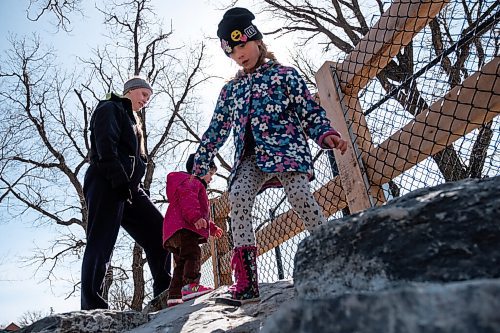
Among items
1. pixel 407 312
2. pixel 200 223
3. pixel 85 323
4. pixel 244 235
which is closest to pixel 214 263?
pixel 200 223

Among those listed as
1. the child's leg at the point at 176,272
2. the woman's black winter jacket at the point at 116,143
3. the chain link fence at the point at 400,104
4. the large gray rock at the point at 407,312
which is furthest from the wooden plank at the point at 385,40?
the large gray rock at the point at 407,312

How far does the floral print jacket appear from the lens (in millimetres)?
2191

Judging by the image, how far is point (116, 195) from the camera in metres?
2.70

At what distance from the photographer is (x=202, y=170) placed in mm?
2484

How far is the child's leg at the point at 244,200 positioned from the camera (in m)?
2.18

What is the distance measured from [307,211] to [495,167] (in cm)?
148

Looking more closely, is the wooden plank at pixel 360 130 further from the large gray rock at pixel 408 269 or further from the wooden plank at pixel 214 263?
the wooden plank at pixel 214 263

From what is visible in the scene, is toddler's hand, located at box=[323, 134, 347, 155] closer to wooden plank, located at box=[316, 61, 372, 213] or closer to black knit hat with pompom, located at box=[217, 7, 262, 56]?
wooden plank, located at box=[316, 61, 372, 213]

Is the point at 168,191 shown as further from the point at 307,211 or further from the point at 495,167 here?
the point at 495,167

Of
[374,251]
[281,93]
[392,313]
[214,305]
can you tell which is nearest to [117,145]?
[281,93]

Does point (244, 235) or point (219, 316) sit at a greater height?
point (244, 235)

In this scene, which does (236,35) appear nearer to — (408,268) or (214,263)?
(408,268)

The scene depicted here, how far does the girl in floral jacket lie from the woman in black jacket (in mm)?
593

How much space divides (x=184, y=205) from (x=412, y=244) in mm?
2578
